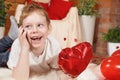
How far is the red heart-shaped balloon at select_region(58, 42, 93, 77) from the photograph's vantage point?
3.14 feet

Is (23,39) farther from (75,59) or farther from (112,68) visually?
(112,68)

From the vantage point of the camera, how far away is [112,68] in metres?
0.97

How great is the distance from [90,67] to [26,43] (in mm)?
373

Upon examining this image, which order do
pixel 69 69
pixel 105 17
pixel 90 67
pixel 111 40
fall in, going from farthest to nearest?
pixel 105 17 → pixel 111 40 → pixel 90 67 → pixel 69 69

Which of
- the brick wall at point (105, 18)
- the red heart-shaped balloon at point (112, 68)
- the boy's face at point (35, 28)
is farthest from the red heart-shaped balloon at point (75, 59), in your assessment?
the brick wall at point (105, 18)

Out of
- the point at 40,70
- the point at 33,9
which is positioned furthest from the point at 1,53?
the point at 33,9

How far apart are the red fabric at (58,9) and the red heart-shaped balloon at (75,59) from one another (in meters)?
1.78

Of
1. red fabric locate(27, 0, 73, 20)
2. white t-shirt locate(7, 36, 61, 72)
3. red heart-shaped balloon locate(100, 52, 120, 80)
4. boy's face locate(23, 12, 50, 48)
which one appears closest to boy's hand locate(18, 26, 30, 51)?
boy's face locate(23, 12, 50, 48)

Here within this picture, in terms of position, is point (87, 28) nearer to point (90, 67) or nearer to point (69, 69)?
point (90, 67)

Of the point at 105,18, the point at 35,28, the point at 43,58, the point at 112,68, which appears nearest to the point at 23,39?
the point at 35,28

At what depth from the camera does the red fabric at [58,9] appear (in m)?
→ 2.77

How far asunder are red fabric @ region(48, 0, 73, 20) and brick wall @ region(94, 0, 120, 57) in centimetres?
71

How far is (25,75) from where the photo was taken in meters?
1.19

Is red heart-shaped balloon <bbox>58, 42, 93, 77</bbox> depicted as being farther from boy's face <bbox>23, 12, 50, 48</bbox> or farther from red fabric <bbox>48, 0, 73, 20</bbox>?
red fabric <bbox>48, 0, 73, 20</bbox>
